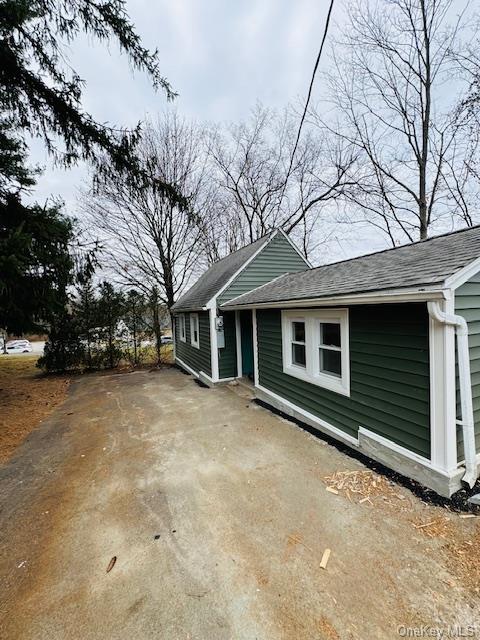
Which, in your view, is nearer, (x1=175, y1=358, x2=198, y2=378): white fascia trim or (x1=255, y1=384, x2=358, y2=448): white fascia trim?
(x1=255, y1=384, x2=358, y2=448): white fascia trim

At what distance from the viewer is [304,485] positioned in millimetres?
3277

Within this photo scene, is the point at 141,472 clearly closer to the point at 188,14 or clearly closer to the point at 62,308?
the point at 62,308

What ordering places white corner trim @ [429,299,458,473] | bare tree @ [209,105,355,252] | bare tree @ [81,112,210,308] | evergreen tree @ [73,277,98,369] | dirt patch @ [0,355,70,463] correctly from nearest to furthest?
white corner trim @ [429,299,458,473]
dirt patch @ [0,355,70,463]
evergreen tree @ [73,277,98,369]
bare tree @ [81,112,210,308]
bare tree @ [209,105,355,252]

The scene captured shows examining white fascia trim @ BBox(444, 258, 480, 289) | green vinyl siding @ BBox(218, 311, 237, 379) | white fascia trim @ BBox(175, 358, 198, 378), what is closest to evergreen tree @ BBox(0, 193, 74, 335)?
green vinyl siding @ BBox(218, 311, 237, 379)

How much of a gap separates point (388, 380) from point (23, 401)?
347 inches

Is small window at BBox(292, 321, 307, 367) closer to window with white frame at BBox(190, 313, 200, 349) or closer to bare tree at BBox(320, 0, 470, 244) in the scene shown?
window with white frame at BBox(190, 313, 200, 349)

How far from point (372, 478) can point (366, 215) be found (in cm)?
1295

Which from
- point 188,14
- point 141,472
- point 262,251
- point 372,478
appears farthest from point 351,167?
point 141,472

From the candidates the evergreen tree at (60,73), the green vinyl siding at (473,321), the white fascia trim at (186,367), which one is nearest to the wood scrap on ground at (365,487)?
the green vinyl siding at (473,321)

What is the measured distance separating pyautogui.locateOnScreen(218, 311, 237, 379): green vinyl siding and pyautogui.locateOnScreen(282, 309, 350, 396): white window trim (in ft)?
9.76

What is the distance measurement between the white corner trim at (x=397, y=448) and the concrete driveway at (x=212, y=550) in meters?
0.40

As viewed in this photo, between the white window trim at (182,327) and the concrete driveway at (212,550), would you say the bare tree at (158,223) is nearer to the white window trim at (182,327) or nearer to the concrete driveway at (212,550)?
the white window trim at (182,327)

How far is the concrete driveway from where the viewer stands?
1.81 metres

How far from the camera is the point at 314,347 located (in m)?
4.84
